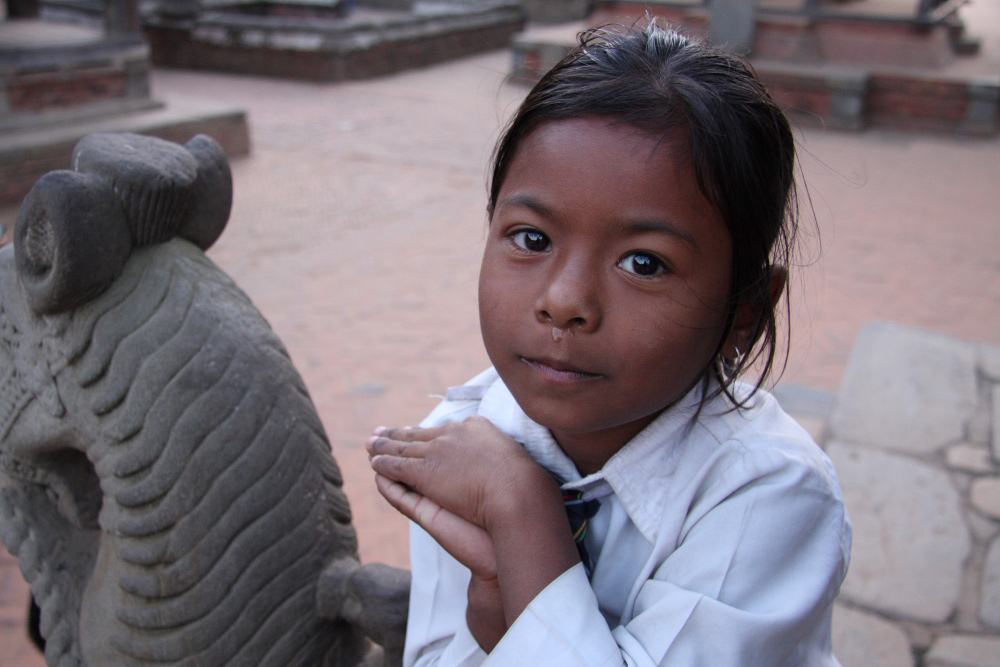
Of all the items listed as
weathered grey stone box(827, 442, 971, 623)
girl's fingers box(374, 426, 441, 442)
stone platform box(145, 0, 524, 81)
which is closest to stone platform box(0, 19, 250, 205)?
stone platform box(145, 0, 524, 81)

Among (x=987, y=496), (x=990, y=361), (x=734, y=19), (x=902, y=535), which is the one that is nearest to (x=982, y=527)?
(x=987, y=496)

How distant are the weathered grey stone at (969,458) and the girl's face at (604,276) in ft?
7.39

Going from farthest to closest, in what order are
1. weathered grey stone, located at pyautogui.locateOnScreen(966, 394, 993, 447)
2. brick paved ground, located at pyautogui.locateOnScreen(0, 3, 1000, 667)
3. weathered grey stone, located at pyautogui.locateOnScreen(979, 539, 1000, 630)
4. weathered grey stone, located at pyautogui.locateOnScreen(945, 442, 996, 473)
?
brick paved ground, located at pyautogui.locateOnScreen(0, 3, 1000, 667), weathered grey stone, located at pyautogui.locateOnScreen(966, 394, 993, 447), weathered grey stone, located at pyautogui.locateOnScreen(945, 442, 996, 473), weathered grey stone, located at pyautogui.locateOnScreen(979, 539, 1000, 630)

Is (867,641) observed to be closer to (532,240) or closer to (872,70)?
(532,240)

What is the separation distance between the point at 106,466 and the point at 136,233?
0.32 metres

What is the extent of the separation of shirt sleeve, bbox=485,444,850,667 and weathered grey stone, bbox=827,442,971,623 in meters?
1.47

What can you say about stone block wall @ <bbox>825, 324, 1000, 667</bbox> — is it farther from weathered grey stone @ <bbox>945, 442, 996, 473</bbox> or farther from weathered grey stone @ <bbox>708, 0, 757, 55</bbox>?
weathered grey stone @ <bbox>708, 0, 757, 55</bbox>

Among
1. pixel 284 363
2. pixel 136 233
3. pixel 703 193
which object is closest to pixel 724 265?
pixel 703 193

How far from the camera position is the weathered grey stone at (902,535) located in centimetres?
228

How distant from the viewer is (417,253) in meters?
5.79

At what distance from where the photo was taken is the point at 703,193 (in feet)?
3.09

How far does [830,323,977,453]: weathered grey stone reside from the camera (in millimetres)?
2910

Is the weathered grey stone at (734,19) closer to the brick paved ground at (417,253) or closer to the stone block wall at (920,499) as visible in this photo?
the brick paved ground at (417,253)

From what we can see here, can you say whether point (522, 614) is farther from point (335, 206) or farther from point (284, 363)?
point (335, 206)
